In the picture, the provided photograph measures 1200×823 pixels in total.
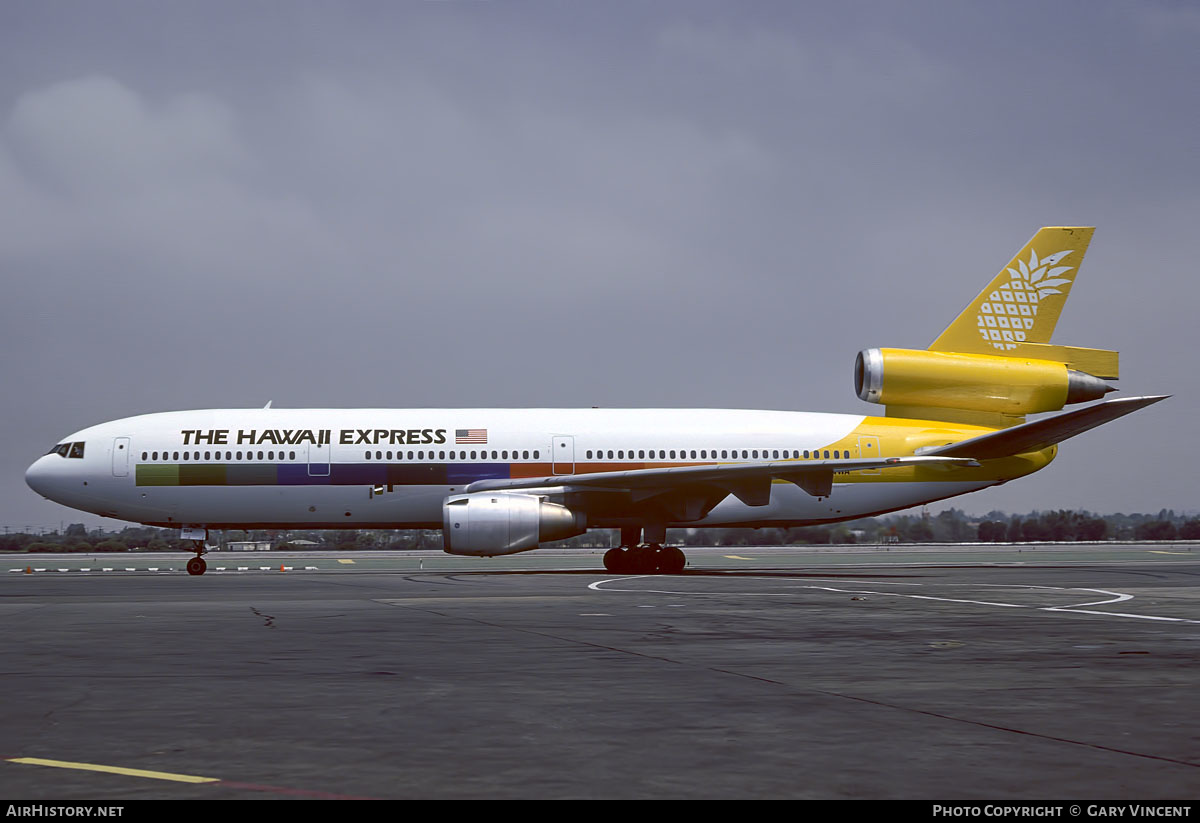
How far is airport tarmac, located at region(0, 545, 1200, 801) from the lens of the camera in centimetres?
557

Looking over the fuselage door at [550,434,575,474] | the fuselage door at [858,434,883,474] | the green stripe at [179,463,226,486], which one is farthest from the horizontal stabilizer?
the green stripe at [179,463,226,486]

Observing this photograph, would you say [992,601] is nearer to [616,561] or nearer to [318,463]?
[616,561]

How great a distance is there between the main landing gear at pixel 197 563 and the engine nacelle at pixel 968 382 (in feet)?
63.1

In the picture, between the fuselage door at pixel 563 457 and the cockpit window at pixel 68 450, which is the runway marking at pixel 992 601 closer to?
the fuselage door at pixel 563 457

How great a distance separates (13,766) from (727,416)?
2775 cm

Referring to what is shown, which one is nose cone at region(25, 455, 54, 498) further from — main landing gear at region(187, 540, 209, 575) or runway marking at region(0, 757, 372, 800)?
runway marking at region(0, 757, 372, 800)

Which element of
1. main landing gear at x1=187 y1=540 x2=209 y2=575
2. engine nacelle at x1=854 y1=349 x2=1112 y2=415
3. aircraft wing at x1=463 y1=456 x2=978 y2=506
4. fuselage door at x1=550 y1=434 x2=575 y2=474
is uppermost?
engine nacelle at x1=854 y1=349 x2=1112 y2=415

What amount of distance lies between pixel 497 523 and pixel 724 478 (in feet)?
19.6

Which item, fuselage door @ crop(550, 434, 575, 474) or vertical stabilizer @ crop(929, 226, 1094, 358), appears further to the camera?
vertical stabilizer @ crop(929, 226, 1094, 358)

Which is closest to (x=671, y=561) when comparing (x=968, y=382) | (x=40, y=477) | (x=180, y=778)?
(x=968, y=382)

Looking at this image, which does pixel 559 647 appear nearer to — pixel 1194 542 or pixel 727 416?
pixel 727 416

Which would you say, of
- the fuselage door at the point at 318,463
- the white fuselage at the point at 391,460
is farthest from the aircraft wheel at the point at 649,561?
the fuselage door at the point at 318,463

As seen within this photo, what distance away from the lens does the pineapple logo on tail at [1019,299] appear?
110 feet

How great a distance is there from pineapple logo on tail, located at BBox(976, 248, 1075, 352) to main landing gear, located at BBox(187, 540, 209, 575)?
76.0 feet
